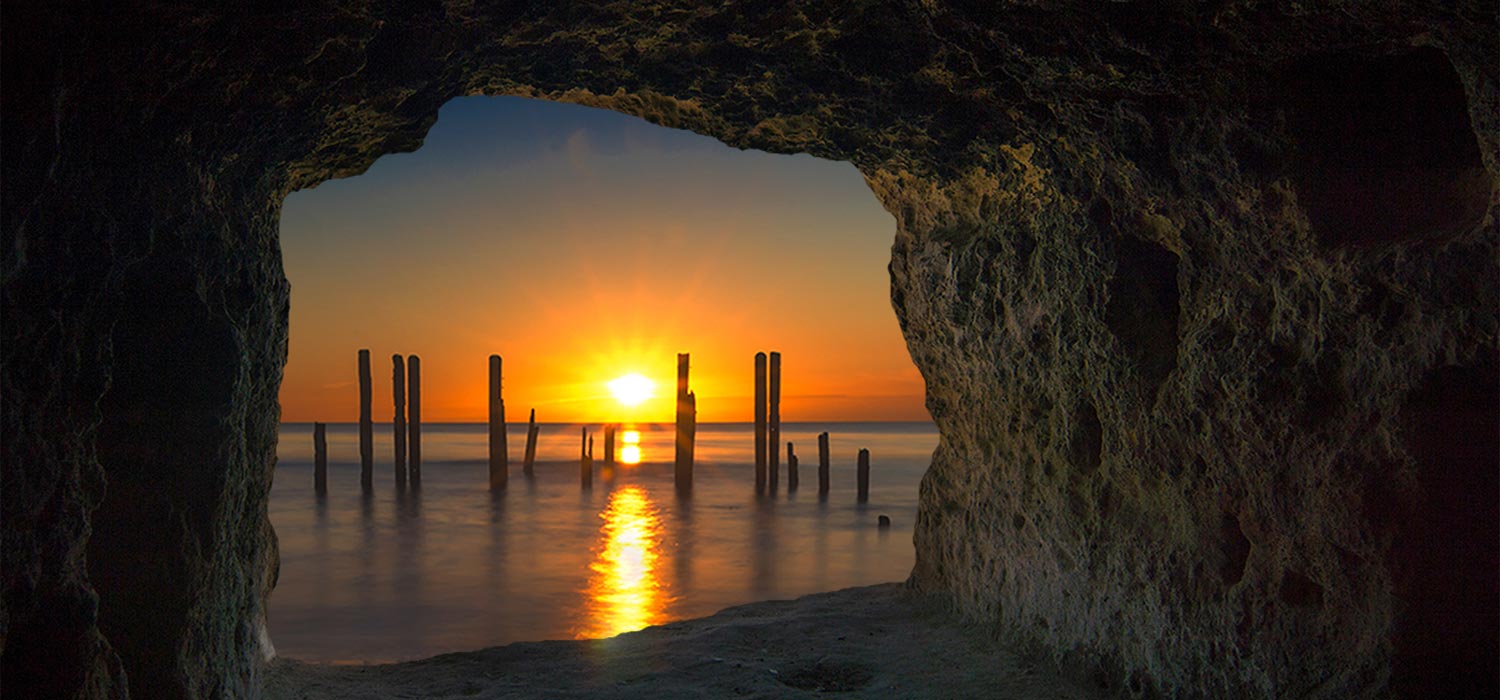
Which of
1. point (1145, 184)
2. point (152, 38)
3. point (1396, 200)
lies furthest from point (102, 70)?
point (1396, 200)

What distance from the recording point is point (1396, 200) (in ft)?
9.43

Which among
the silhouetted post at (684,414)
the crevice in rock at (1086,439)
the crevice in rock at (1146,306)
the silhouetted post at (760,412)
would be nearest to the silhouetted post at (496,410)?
the silhouetted post at (684,414)

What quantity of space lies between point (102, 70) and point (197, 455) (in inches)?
52.3

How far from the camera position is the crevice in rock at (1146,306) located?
367cm

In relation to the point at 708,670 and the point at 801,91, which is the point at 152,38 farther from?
the point at 708,670

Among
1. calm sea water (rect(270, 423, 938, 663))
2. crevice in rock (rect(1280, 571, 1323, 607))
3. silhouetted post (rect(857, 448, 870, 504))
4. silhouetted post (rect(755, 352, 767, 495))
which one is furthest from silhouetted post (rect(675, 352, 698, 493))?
crevice in rock (rect(1280, 571, 1323, 607))

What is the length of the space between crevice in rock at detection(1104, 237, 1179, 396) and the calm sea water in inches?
236

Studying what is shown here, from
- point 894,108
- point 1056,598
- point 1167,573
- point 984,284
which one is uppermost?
point 894,108

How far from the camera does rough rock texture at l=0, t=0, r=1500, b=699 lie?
243 centimetres

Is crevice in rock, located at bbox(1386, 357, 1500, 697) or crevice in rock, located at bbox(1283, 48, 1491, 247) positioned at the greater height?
crevice in rock, located at bbox(1283, 48, 1491, 247)

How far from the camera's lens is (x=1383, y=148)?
9.45ft

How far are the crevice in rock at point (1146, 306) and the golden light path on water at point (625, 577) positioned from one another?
5147 millimetres

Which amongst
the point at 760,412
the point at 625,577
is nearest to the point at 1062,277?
the point at 625,577

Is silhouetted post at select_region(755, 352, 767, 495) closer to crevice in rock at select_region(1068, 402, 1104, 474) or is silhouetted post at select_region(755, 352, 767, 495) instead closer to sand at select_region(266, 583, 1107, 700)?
sand at select_region(266, 583, 1107, 700)
